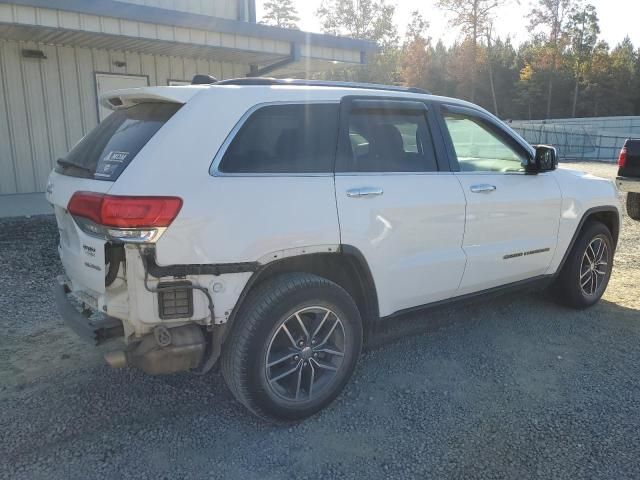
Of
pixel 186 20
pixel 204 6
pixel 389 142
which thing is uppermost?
pixel 204 6

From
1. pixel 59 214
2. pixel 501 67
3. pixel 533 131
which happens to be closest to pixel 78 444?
pixel 59 214

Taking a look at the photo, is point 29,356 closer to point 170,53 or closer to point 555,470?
point 555,470

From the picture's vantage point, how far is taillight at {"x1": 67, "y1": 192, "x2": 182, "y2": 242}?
259 cm

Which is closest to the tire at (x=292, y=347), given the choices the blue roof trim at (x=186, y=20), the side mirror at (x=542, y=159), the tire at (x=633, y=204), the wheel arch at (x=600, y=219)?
the side mirror at (x=542, y=159)

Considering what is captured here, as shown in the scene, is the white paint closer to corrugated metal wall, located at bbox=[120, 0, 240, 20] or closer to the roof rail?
the roof rail

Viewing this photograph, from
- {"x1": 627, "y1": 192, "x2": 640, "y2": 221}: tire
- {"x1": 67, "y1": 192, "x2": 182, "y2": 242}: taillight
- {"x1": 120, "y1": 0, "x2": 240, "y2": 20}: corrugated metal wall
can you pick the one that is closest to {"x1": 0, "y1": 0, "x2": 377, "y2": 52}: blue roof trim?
{"x1": 120, "y1": 0, "x2": 240, "y2": 20}: corrugated metal wall

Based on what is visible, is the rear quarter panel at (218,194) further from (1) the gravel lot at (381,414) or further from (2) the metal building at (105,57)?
(2) the metal building at (105,57)

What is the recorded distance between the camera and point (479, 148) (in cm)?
429

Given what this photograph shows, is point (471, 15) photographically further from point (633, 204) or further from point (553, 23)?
point (633, 204)

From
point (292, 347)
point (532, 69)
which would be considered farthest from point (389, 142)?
point (532, 69)

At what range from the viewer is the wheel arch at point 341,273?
292cm

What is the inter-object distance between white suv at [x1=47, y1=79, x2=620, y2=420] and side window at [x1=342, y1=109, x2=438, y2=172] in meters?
0.01

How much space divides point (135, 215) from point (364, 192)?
131cm

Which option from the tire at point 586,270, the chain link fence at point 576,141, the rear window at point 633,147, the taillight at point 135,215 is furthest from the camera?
the chain link fence at point 576,141
